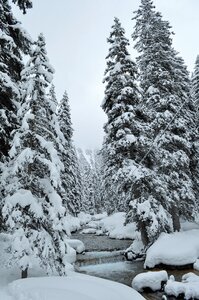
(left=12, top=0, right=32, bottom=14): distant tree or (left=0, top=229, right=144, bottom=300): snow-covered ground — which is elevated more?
(left=12, top=0, right=32, bottom=14): distant tree

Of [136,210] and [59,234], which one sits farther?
[136,210]

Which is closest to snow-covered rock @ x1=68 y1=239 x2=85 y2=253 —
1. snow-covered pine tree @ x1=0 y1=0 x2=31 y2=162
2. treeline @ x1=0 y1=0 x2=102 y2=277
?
treeline @ x1=0 y1=0 x2=102 y2=277

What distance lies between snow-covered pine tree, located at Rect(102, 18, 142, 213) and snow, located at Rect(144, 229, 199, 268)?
442 centimetres

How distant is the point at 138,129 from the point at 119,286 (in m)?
12.8

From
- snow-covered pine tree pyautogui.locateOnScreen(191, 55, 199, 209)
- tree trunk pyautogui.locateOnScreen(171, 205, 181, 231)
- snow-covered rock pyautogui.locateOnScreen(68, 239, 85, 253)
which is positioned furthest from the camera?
snow-covered pine tree pyautogui.locateOnScreen(191, 55, 199, 209)

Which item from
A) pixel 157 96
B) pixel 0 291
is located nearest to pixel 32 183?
pixel 0 291

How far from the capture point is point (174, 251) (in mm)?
17234

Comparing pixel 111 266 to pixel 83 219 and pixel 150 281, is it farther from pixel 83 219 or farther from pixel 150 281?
pixel 83 219

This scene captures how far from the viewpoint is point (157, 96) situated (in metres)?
23.6

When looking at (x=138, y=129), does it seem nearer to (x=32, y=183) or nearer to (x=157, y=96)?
(x=157, y=96)

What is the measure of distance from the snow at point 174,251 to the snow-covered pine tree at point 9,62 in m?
10.1

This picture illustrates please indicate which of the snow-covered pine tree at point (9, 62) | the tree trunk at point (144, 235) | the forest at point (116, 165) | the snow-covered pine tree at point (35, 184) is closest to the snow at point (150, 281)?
the forest at point (116, 165)

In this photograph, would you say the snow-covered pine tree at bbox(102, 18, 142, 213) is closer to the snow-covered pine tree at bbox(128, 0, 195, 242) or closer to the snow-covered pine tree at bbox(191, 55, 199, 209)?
the snow-covered pine tree at bbox(128, 0, 195, 242)

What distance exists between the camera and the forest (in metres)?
11.4
